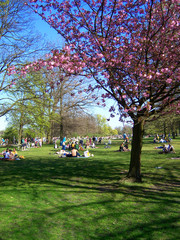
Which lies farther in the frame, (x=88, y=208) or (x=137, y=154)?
(x=137, y=154)

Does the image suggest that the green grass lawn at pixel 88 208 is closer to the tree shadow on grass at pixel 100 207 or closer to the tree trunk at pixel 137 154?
the tree shadow on grass at pixel 100 207

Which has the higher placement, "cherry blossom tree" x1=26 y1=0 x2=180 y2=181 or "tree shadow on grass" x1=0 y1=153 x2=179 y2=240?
"cherry blossom tree" x1=26 y1=0 x2=180 y2=181

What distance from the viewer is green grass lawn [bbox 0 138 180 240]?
4949 mm

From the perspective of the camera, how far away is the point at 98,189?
8.43 m

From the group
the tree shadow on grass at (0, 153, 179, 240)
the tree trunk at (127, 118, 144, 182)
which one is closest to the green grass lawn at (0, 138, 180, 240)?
the tree shadow on grass at (0, 153, 179, 240)

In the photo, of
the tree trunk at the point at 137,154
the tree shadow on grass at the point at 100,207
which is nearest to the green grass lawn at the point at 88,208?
the tree shadow on grass at the point at 100,207

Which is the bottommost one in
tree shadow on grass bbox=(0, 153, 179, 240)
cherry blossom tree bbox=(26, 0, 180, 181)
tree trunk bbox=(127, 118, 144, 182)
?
tree shadow on grass bbox=(0, 153, 179, 240)

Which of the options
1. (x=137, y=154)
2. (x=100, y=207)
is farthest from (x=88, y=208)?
(x=137, y=154)

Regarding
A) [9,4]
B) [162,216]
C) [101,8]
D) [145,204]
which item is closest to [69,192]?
[145,204]

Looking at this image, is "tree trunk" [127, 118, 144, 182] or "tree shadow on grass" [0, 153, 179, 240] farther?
"tree trunk" [127, 118, 144, 182]

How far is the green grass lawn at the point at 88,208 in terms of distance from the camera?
4949 mm

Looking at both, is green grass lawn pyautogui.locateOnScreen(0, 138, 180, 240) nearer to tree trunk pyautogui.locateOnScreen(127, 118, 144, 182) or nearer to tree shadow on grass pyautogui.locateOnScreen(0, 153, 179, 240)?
tree shadow on grass pyautogui.locateOnScreen(0, 153, 179, 240)

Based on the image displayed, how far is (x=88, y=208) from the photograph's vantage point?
6.49 meters

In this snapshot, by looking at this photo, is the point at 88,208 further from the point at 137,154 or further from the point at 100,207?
the point at 137,154
